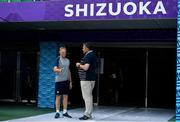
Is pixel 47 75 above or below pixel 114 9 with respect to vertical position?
below

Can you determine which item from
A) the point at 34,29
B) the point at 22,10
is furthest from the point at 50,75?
the point at 22,10

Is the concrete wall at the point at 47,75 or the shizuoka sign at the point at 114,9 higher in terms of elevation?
the shizuoka sign at the point at 114,9

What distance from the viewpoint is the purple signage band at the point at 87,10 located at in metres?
12.3

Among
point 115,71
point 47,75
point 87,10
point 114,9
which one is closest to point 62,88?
point 87,10

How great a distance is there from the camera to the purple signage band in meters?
12.3

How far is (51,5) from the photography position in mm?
13562

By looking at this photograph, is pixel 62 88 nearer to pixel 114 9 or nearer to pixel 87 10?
pixel 87 10

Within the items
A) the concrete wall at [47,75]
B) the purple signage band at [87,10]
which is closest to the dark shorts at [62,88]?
the purple signage band at [87,10]

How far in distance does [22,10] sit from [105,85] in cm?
542

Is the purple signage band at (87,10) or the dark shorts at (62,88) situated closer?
the dark shorts at (62,88)

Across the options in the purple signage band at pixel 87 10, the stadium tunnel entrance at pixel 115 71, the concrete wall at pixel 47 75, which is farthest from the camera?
the stadium tunnel entrance at pixel 115 71

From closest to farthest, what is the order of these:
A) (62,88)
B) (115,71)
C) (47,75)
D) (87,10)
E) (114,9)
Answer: (62,88)
(114,9)
(87,10)
(47,75)
(115,71)

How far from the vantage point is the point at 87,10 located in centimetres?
1305

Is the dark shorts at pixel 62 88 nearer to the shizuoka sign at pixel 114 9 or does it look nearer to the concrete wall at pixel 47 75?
the shizuoka sign at pixel 114 9
